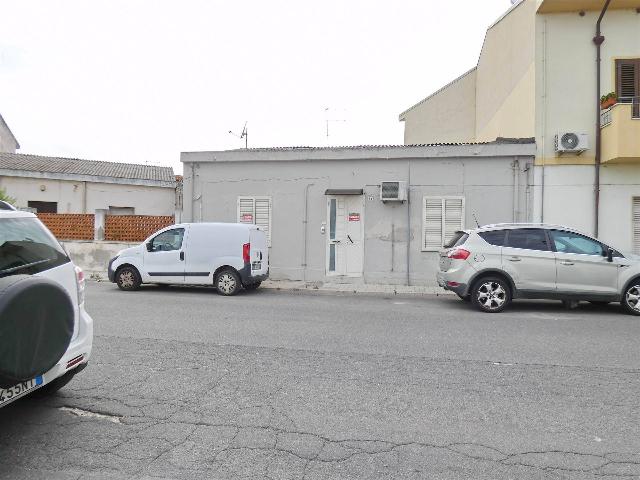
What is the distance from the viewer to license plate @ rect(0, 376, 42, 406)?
304 centimetres

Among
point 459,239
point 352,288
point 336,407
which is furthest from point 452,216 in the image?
point 336,407

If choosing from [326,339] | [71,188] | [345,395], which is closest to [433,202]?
[326,339]

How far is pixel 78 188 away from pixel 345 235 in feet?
59.9

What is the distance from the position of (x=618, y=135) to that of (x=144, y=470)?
1309 centimetres

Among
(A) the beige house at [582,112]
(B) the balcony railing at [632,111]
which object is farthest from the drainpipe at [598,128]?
(B) the balcony railing at [632,111]

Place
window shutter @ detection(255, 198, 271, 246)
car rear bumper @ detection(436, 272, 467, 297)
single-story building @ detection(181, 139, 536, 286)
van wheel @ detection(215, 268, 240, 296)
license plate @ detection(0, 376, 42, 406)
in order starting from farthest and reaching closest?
window shutter @ detection(255, 198, 271, 246) → single-story building @ detection(181, 139, 536, 286) → van wheel @ detection(215, 268, 240, 296) → car rear bumper @ detection(436, 272, 467, 297) → license plate @ detection(0, 376, 42, 406)

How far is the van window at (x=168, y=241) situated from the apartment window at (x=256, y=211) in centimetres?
309

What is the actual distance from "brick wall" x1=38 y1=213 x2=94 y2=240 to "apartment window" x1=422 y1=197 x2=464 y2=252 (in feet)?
37.2

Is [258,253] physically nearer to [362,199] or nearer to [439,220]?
[362,199]

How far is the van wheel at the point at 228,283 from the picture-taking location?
11.5 meters

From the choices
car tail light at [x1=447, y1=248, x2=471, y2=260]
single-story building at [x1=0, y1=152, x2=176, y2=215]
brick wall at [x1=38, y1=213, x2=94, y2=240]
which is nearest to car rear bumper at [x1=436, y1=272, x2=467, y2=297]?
car tail light at [x1=447, y1=248, x2=471, y2=260]

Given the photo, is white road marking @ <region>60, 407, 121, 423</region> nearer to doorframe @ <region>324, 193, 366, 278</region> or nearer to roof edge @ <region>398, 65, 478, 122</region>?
doorframe @ <region>324, 193, 366, 278</region>

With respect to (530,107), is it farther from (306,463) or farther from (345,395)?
(306,463)

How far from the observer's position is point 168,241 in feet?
39.5
